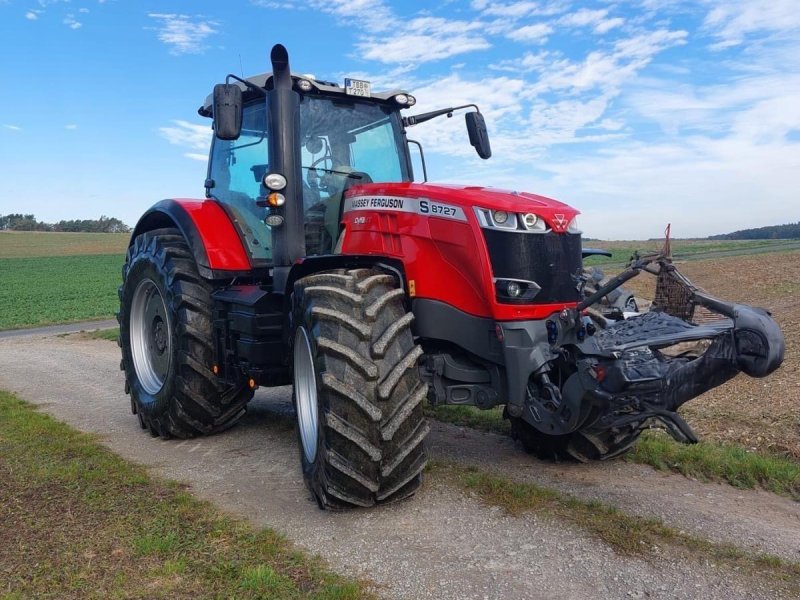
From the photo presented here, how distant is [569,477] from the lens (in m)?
4.66

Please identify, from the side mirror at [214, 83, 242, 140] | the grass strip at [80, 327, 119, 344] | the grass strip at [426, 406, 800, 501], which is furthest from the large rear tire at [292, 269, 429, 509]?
the grass strip at [80, 327, 119, 344]

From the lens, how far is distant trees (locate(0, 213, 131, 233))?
3403 inches

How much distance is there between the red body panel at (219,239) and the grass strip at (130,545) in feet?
5.42

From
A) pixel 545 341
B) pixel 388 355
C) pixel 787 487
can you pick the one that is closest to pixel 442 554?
pixel 388 355

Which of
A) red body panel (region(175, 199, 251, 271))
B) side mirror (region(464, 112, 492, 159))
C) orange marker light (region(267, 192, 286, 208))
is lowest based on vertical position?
red body panel (region(175, 199, 251, 271))

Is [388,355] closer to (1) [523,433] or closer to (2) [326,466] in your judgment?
(2) [326,466]

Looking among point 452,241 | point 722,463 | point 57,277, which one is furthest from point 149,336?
point 57,277

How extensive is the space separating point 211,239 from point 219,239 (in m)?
0.06

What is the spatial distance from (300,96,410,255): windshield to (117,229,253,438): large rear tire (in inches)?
45.6

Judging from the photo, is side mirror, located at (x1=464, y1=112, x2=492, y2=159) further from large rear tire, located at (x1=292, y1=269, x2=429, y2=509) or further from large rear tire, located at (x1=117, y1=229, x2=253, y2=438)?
large rear tire, located at (x1=117, y1=229, x2=253, y2=438)

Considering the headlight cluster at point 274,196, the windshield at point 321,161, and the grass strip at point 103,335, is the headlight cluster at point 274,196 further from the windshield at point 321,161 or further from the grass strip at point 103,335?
the grass strip at point 103,335

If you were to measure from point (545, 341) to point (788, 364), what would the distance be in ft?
16.2

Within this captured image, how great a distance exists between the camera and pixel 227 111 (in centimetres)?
466

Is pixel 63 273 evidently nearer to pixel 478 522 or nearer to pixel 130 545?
pixel 130 545
